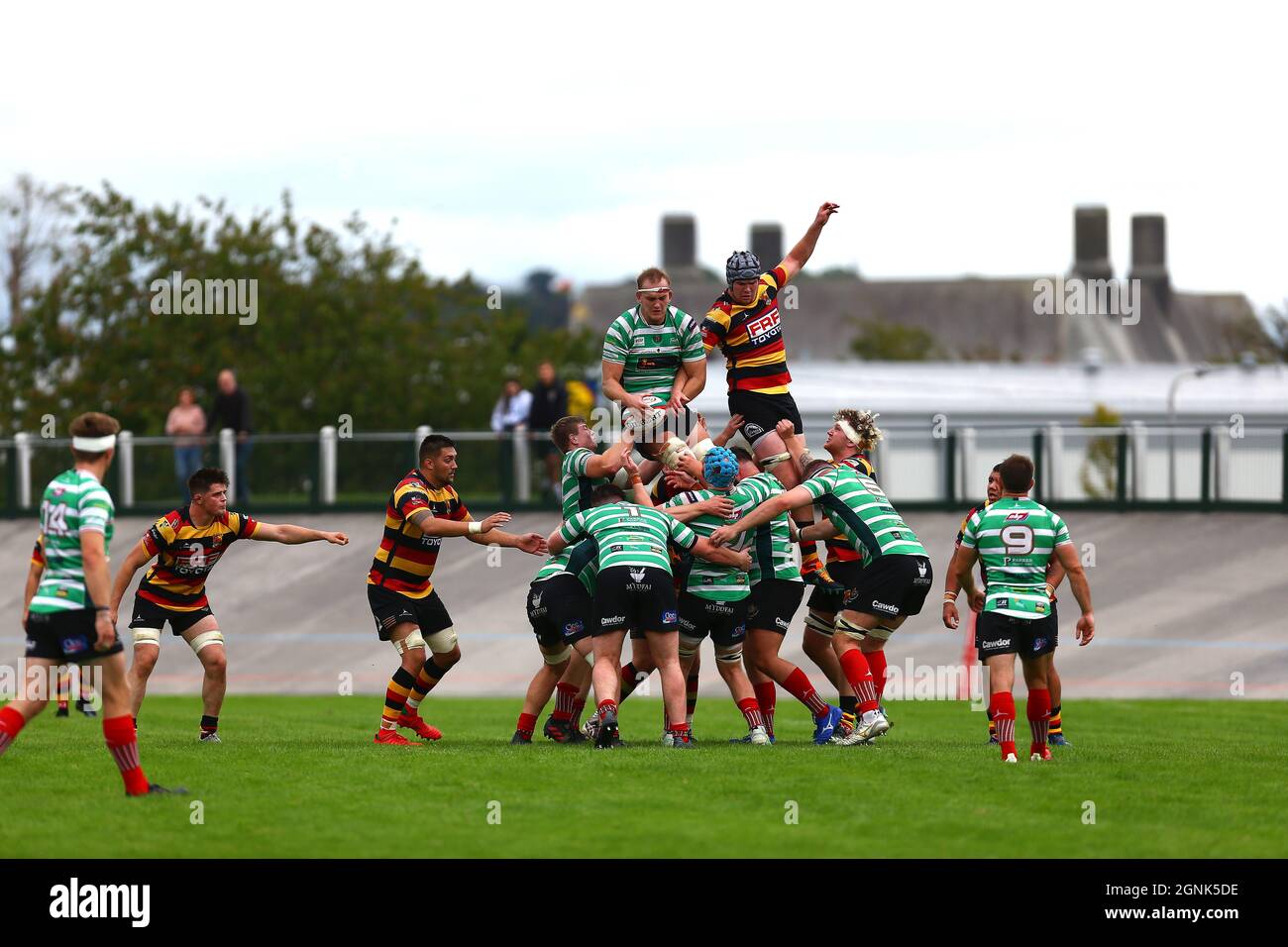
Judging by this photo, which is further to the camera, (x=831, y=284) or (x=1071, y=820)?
(x=831, y=284)

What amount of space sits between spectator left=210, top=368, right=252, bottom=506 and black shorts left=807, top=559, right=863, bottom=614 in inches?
678

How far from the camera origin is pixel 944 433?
29656mm

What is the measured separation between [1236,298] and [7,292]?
55681 millimetres

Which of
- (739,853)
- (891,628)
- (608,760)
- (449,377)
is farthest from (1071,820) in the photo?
(449,377)

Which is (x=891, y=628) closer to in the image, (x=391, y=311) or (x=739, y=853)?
(x=739, y=853)

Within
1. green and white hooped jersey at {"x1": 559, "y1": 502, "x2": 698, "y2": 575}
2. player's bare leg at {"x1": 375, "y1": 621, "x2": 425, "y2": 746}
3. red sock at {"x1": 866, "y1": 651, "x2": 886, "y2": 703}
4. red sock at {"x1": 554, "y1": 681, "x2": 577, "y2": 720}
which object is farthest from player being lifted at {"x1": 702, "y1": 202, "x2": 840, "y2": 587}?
player's bare leg at {"x1": 375, "y1": 621, "x2": 425, "y2": 746}

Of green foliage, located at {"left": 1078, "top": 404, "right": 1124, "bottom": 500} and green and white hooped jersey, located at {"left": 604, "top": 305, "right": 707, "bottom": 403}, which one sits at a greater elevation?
green and white hooped jersey, located at {"left": 604, "top": 305, "right": 707, "bottom": 403}

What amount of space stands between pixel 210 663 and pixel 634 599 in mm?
3097

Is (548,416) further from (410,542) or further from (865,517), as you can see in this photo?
(865,517)

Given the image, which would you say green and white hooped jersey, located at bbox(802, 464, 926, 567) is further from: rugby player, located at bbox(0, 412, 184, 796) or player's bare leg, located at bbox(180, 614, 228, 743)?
rugby player, located at bbox(0, 412, 184, 796)

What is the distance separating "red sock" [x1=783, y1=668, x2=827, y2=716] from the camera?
12875mm

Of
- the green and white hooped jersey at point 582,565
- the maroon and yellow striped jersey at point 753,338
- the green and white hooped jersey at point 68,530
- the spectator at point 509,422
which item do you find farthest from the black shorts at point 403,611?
the spectator at point 509,422

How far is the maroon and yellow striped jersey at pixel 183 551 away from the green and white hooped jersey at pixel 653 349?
117 inches

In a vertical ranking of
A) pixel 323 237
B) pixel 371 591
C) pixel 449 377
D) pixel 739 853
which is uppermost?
pixel 323 237
